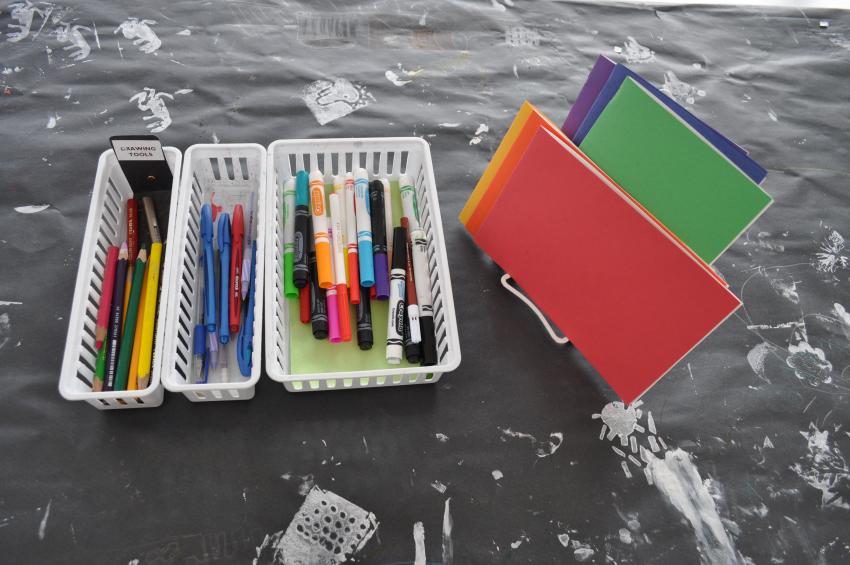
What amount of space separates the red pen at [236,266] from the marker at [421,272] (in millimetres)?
203

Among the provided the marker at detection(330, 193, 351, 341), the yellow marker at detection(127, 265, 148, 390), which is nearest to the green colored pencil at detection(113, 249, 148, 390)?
the yellow marker at detection(127, 265, 148, 390)

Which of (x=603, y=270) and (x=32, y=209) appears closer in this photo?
(x=603, y=270)

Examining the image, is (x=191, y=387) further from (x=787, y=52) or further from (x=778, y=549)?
(x=787, y=52)

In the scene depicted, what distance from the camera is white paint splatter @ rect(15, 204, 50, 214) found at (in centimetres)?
70

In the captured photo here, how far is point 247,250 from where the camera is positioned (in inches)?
25.8

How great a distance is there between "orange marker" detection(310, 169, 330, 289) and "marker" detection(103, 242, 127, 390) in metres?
0.22

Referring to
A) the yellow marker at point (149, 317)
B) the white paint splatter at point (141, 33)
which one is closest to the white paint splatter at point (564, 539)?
the yellow marker at point (149, 317)

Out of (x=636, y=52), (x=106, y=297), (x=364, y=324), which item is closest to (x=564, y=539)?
(x=364, y=324)

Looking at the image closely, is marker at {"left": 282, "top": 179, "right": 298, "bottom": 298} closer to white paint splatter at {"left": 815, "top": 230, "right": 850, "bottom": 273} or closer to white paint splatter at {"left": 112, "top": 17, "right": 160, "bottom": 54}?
white paint splatter at {"left": 112, "top": 17, "right": 160, "bottom": 54}

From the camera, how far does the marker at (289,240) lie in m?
0.64

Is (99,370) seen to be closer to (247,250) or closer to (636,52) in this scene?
(247,250)

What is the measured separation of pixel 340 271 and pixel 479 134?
13.9 inches

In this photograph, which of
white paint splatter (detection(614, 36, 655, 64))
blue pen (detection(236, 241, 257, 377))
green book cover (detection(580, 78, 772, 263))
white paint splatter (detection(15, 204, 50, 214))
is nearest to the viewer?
green book cover (detection(580, 78, 772, 263))

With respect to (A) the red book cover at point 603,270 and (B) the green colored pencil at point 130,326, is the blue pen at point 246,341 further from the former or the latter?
(A) the red book cover at point 603,270
